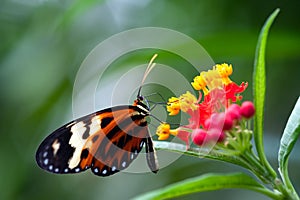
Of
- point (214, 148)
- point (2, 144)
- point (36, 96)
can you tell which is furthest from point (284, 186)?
point (2, 144)

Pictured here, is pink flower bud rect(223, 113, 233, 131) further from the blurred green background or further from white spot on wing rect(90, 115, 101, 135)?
the blurred green background

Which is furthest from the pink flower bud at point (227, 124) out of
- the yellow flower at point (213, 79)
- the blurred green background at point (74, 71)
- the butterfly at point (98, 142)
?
the blurred green background at point (74, 71)

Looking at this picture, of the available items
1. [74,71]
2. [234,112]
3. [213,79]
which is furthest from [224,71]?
[74,71]

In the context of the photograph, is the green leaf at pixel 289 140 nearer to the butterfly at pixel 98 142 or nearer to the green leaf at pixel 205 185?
the green leaf at pixel 205 185

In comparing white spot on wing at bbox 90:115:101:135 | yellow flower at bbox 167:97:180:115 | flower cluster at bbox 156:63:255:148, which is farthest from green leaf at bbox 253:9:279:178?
white spot on wing at bbox 90:115:101:135

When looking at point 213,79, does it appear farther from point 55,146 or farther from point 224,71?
point 55,146

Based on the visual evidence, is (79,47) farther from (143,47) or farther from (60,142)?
(60,142)
